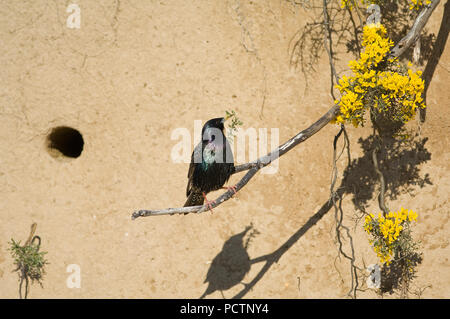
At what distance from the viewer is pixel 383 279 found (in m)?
5.00

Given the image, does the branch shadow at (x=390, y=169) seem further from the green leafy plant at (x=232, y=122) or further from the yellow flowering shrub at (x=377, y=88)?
the green leafy plant at (x=232, y=122)

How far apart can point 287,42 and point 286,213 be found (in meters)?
2.02

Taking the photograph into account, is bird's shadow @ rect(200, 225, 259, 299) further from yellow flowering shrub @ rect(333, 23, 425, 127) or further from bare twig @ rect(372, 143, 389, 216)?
yellow flowering shrub @ rect(333, 23, 425, 127)

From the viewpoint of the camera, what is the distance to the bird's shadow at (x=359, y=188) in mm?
5082

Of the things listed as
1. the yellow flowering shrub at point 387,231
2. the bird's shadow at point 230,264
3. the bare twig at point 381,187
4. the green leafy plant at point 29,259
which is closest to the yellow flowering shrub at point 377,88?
the bare twig at point 381,187

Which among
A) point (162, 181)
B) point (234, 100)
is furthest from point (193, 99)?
point (162, 181)

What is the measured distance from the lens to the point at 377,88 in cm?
423

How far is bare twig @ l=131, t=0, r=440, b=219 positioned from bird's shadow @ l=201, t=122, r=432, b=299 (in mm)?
972

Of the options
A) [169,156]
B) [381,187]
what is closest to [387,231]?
[381,187]

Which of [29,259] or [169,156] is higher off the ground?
[169,156]

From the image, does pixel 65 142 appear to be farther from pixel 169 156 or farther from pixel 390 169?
pixel 390 169

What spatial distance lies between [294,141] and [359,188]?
1320 mm

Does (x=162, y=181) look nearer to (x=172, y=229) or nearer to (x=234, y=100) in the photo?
(x=172, y=229)

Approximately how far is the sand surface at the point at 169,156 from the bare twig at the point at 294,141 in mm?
530
